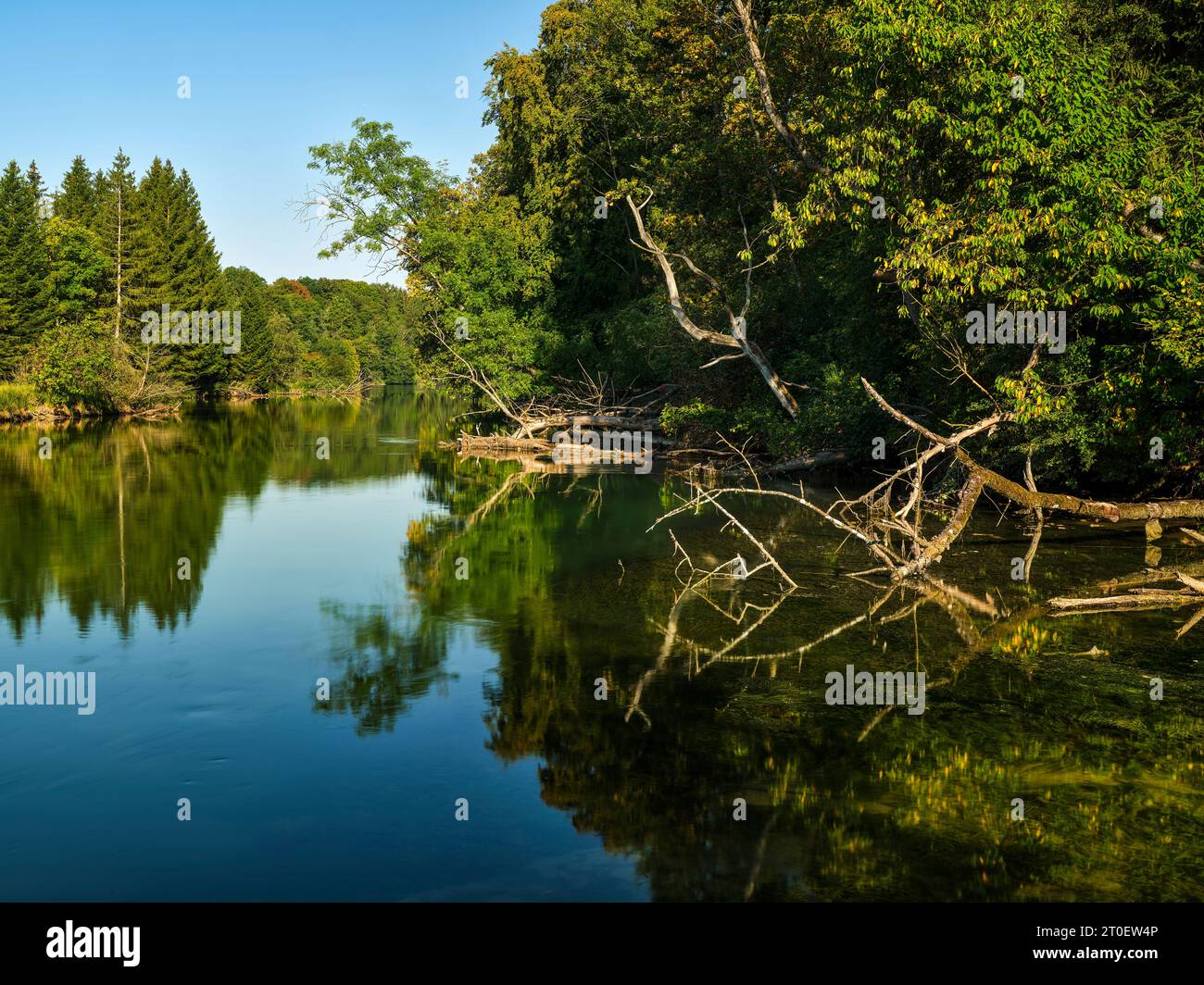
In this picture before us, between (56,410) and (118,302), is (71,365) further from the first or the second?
(118,302)

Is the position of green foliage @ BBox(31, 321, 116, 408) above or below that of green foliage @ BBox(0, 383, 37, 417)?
above

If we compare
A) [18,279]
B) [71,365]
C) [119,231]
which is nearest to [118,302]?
[119,231]

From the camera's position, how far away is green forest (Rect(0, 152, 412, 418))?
48.9 metres

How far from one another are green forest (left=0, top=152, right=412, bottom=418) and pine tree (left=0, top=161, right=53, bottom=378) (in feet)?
0.20

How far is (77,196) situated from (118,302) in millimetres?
10857

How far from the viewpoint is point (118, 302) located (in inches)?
2375

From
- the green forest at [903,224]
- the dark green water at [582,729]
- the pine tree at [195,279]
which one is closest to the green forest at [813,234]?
the green forest at [903,224]

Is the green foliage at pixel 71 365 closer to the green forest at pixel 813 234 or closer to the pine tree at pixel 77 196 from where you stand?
the green forest at pixel 813 234

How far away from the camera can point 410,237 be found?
42.7 m

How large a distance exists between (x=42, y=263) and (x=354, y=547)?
4271 cm

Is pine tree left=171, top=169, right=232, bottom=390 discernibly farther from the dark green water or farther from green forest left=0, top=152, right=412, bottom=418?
the dark green water

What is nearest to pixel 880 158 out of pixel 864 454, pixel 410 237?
pixel 864 454

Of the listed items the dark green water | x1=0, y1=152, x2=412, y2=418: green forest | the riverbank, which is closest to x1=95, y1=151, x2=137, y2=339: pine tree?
x1=0, y1=152, x2=412, y2=418: green forest

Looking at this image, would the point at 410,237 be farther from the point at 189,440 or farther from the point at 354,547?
the point at 354,547
